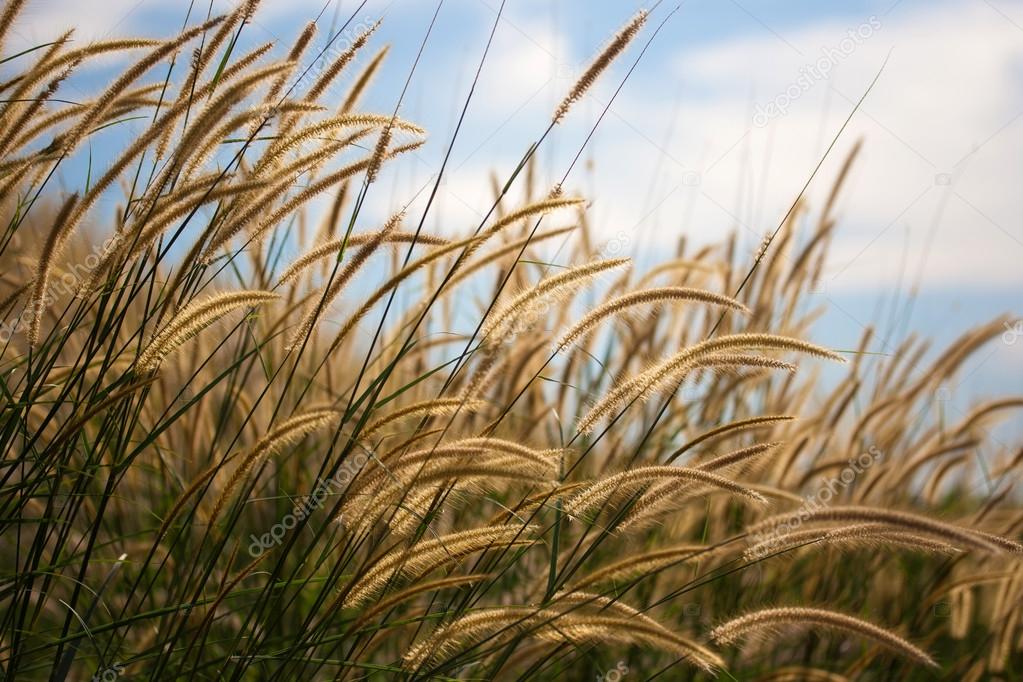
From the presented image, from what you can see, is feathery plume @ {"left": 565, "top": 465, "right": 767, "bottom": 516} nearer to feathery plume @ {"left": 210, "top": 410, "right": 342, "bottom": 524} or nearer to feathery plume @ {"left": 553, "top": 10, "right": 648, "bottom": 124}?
feathery plume @ {"left": 210, "top": 410, "right": 342, "bottom": 524}

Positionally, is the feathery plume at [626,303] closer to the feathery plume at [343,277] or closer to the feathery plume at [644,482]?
the feathery plume at [644,482]

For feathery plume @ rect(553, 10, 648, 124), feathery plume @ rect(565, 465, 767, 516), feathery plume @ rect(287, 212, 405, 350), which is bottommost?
feathery plume @ rect(565, 465, 767, 516)

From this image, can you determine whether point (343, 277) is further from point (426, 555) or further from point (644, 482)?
point (644, 482)

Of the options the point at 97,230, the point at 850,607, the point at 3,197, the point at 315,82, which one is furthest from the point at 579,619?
the point at 97,230

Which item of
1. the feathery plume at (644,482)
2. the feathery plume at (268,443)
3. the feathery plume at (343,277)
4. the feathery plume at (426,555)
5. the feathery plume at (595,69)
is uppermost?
the feathery plume at (595,69)

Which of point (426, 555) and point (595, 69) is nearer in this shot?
point (426, 555)

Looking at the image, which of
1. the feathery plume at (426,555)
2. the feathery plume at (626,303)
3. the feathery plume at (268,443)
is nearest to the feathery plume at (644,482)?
the feathery plume at (426,555)

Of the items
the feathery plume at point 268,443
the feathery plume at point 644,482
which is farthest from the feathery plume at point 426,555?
the feathery plume at point 268,443

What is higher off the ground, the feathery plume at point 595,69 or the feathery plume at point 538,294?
the feathery plume at point 595,69

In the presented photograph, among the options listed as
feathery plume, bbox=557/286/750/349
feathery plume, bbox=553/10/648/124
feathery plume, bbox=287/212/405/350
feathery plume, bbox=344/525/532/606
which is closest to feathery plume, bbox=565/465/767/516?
feathery plume, bbox=344/525/532/606

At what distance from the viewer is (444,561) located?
1715mm

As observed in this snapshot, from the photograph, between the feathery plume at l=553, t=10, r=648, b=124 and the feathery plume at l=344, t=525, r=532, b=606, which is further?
the feathery plume at l=553, t=10, r=648, b=124

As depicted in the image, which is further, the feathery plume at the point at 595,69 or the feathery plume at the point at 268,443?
the feathery plume at the point at 595,69

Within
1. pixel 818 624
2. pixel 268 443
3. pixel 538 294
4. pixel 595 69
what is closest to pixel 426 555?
pixel 268 443
